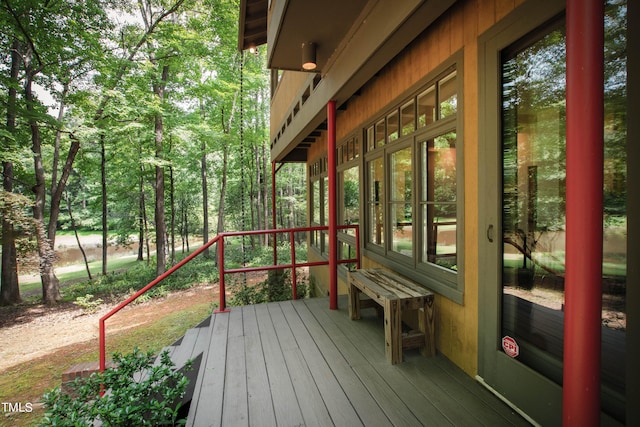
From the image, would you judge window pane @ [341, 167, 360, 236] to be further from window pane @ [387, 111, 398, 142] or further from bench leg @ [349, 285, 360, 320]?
bench leg @ [349, 285, 360, 320]

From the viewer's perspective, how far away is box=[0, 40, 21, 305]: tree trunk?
9312 mm

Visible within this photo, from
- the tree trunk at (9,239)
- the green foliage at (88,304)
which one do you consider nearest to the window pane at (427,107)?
the tree trunk at (9,239)

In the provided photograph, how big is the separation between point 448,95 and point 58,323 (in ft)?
38.0

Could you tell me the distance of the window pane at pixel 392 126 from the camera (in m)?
3.38

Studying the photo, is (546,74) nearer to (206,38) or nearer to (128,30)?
(206,38)

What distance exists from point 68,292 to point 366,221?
511 inches

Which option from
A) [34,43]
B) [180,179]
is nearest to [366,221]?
[34,43]

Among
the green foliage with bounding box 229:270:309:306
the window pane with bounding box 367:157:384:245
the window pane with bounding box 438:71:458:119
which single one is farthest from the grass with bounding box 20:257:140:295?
the window pane with bounding box 438:71:458:119

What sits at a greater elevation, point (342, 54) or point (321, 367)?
point (342, 54)

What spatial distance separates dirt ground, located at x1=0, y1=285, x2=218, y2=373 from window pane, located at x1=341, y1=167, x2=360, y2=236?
21.9ft

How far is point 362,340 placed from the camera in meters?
2.85

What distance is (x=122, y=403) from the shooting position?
71.9 inches

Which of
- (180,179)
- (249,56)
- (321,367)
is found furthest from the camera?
(180,179)

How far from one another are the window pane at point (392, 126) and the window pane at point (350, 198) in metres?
1.24
